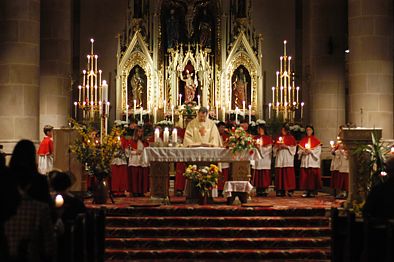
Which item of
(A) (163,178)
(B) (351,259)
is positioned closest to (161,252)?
(A) (163,178)

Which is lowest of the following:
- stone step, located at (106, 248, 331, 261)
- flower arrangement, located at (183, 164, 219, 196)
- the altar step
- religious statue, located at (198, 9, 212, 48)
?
stone step, located at (106, 248, 331, 261)

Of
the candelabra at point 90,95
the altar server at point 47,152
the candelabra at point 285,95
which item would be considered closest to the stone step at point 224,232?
the altar server at point 47,152

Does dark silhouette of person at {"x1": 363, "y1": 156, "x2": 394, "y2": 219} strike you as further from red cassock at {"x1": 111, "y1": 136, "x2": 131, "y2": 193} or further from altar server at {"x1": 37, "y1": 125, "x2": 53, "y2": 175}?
red cassock at {"x1": 111, "y1": 136, "x2": 131, "y2": 193}

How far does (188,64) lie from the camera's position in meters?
22.5

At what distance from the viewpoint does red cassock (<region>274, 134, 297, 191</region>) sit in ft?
60.1

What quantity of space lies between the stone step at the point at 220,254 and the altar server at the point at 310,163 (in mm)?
5766

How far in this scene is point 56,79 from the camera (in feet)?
70.9

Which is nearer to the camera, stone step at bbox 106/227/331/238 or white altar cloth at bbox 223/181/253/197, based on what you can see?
stone step at bbox 106/227/331/238

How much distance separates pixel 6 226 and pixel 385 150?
359 inches

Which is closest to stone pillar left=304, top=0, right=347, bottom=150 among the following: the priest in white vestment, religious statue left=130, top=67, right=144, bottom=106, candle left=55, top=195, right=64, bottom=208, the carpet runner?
religious statue left=130, top=67, right=144, bottom=106

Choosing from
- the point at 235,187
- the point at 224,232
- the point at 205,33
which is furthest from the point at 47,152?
the point at 205,33

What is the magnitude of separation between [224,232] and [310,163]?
18.0 feet

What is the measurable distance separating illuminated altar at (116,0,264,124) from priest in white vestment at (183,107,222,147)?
5.89 metres

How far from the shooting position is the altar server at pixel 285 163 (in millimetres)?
18312
